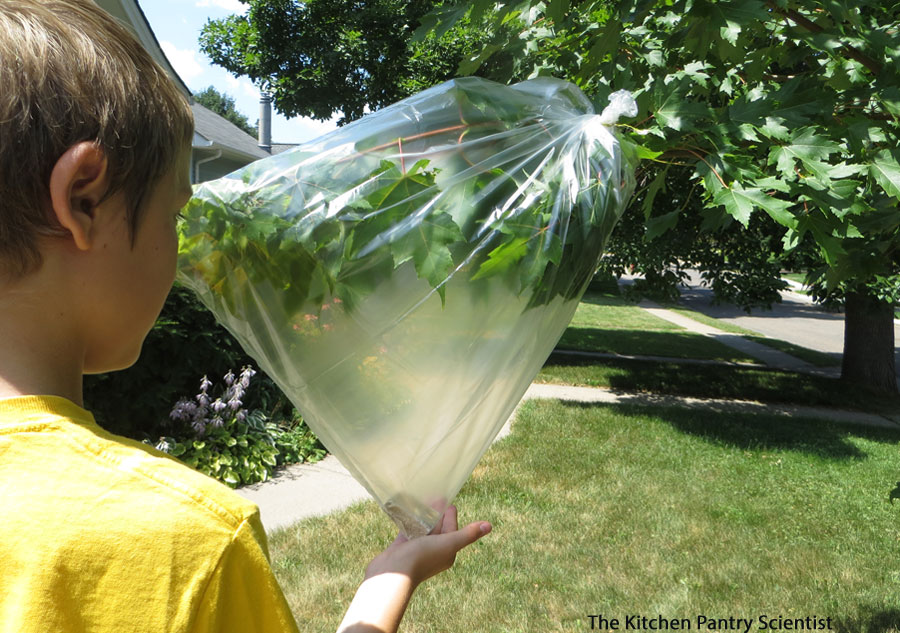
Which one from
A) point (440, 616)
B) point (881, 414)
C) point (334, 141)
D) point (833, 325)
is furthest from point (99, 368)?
point (833, 325)

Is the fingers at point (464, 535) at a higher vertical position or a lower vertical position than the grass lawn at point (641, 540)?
higher

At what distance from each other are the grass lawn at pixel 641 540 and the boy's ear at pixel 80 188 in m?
3.12

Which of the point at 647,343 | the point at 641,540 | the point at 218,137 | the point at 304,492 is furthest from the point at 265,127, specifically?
the point at 641,540

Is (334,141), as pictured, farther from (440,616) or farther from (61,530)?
(440,616)

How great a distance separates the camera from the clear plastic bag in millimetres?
1086

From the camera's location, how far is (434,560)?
3.72 feet

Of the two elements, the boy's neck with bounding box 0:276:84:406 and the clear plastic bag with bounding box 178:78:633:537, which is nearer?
the boy's neck with bounding box 0:276:84:406

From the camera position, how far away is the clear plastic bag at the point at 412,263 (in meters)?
1.09

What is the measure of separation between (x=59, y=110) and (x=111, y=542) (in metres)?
0.39

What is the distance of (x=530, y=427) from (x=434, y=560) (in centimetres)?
599

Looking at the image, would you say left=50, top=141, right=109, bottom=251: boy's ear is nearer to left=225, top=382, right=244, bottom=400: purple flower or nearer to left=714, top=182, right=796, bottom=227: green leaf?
left=714, top=182, right=796, bottom=227: green leaf

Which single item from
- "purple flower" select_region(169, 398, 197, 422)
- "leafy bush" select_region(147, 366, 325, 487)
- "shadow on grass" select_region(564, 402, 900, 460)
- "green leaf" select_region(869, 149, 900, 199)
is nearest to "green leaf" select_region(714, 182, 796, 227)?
"green leaf" select_region(869, 149, 900, 199)

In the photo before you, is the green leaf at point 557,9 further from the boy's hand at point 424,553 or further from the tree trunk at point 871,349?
the tree trunk at point 871,349

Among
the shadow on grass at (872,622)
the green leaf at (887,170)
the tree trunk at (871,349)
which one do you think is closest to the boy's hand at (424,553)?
the green leaf at (887,170)
